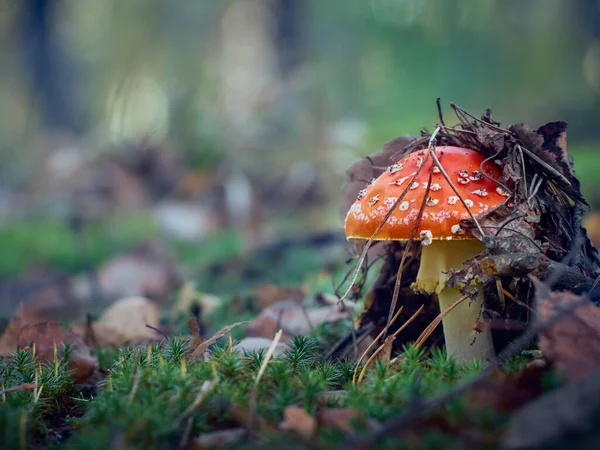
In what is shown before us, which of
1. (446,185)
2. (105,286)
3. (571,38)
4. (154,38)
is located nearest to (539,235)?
(446,185)

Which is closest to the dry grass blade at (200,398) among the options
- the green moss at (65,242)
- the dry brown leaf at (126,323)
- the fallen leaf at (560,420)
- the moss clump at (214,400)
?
the moss clump at (214,400)

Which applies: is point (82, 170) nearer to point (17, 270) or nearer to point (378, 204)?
point (17, 270)

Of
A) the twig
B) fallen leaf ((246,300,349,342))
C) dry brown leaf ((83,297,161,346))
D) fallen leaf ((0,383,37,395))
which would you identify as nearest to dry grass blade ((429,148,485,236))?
the twig

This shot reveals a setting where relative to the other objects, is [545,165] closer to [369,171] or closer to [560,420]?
[369,171]

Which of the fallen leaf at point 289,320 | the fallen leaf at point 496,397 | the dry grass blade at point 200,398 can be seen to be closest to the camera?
the fallen leaf at point 496,397

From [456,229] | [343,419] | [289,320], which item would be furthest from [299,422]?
[289,320]

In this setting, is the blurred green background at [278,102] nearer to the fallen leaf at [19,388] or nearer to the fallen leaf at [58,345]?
the fallen leaf at [58,345]

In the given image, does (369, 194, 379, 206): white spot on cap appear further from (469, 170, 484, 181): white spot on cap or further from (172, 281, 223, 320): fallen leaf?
(172, 281, 223, 320): fallen leaf
